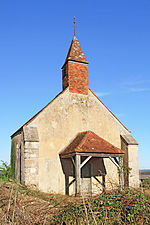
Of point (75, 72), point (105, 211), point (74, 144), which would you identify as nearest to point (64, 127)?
point (74, 144)

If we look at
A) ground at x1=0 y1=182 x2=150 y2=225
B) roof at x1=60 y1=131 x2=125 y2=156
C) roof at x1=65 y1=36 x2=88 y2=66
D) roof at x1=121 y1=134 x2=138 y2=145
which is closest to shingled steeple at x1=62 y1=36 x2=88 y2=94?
roof at x1=65 y1=36 x2=88 y2=66

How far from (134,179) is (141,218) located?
1011 centimetres

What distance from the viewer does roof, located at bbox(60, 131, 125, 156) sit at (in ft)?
38.1

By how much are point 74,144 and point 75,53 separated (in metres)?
6.41

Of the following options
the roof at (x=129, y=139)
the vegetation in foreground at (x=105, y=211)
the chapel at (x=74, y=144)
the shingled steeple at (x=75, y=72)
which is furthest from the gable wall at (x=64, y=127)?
the vegetation in foreground at (x=105, y=211)

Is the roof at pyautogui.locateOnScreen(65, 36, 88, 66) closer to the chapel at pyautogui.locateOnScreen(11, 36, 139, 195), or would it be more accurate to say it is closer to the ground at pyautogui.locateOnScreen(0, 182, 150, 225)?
the chapel at pyautogui.locateOnScreen(11, 36, 139, 195)

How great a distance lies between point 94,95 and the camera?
15.0 m

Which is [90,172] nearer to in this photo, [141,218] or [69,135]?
[69,135]

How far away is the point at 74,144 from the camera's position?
12633 millimetres

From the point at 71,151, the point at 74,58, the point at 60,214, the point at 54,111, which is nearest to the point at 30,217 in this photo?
the point at 60,214

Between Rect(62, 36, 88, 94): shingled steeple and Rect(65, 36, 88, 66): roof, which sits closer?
Rect(62, 36, 88, 94): shingled steeple

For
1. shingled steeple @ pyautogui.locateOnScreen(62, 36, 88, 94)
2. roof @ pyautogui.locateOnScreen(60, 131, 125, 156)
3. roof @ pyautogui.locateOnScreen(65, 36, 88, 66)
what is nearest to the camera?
roof @ pyautogui.locateOnScreen(60, 131, 125, 156)

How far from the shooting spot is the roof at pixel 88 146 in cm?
1160

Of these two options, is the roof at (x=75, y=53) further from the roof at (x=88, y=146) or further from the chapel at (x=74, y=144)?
the roof at (x=88, y=146)
